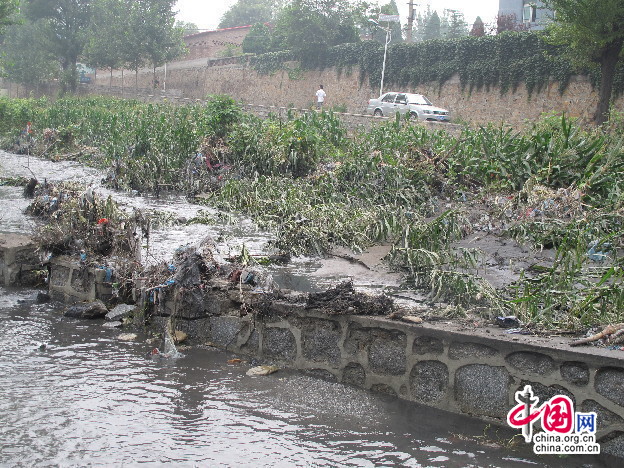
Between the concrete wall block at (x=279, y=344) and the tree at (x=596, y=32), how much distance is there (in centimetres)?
1747

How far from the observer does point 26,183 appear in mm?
15555

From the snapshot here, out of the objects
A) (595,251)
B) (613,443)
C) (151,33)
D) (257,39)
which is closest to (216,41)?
(257,39)

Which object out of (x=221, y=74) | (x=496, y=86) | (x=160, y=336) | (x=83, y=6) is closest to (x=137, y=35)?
(x=221, y=74)

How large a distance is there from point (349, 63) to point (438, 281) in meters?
33.2

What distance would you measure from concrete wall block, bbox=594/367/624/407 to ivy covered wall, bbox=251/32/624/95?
72.8 ft

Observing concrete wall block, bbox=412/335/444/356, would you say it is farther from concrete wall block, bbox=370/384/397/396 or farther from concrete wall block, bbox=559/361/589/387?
concrete wall block, bbox=559/361/589/387

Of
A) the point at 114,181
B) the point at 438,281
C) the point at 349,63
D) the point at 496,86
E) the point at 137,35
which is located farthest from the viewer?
the point at 137,35

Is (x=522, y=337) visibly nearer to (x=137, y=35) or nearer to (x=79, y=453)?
(x=79, y=453)

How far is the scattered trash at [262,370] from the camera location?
19.2ft

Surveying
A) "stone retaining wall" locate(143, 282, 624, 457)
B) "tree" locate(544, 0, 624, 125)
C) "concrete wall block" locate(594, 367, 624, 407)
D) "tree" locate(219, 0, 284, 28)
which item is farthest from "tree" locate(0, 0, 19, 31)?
"tree" locate(219, 0, 284, 28)

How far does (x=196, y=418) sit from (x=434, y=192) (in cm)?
856

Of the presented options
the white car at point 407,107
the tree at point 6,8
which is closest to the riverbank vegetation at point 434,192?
the tree at point 6,8

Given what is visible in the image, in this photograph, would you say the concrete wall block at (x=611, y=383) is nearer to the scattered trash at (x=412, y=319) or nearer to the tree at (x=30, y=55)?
the scattered trash at (x=412, y=319)

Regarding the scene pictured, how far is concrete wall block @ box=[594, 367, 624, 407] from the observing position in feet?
14.3
